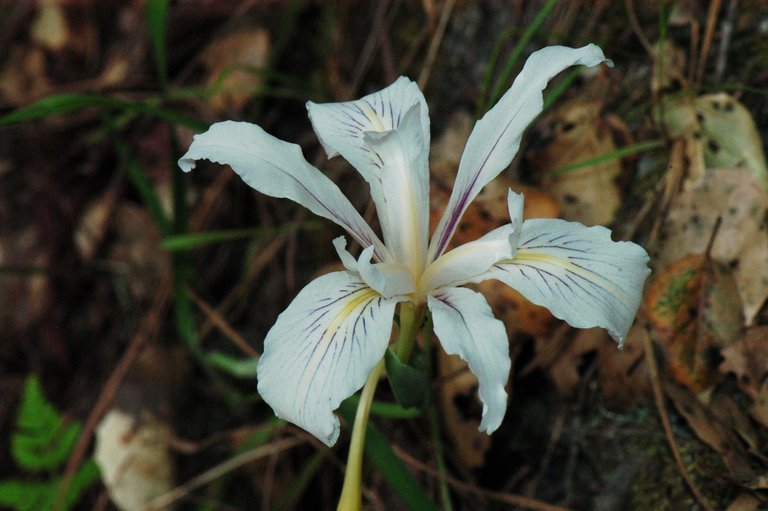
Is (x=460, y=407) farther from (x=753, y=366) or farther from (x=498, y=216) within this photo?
(x=753, y=366)

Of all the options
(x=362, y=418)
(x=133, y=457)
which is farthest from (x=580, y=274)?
(x=133, y=457)

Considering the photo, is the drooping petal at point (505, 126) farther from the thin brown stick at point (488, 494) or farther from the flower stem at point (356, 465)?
the thin brown stick at point (488, 494)

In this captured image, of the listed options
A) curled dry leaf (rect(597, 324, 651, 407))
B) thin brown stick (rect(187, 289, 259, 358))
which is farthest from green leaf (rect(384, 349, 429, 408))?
thin brown stick (rect(187, 289, 259, 358))

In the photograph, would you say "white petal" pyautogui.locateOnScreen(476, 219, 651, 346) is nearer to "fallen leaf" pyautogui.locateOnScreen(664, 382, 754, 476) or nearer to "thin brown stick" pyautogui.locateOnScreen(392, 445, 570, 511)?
"fallen leaf" pyautogui.locateOnScreen(664, 382, 754, 476)

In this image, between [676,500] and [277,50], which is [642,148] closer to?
[676,500]

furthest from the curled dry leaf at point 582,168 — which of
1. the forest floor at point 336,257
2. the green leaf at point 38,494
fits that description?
the green leaf at point 38,494

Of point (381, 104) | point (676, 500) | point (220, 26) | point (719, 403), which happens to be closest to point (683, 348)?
point (719, 403)
